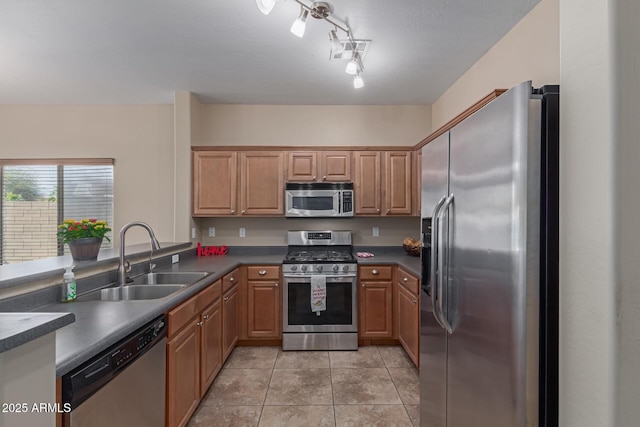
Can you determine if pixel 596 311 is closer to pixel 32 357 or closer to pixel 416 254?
pixel 32 357

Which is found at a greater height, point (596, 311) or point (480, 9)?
point (480, 9)

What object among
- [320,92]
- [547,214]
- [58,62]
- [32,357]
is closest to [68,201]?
[58,62]

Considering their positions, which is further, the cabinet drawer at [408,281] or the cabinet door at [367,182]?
the cabinet door at [367,182]

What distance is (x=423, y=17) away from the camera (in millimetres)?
2148

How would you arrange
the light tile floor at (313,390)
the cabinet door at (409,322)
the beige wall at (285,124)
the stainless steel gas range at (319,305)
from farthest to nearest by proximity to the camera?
the beige wall at (285,124) → the stainless steel gas range at (319,305) → the cabinet door at (409,322) → the light tile floor at (313,390)

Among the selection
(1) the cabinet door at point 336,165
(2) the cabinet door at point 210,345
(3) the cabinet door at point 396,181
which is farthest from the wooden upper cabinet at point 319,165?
(2) the cabinet door at point 210,345

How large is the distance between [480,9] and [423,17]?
35 centimetres

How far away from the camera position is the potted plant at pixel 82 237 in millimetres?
2000

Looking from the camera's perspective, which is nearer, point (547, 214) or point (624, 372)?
point (624, 372)

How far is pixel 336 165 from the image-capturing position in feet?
11.8

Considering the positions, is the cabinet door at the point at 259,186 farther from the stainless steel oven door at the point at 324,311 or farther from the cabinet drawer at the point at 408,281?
the cabinet drawer at the point at 408,281

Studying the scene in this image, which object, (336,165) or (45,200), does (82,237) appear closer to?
(336,165)

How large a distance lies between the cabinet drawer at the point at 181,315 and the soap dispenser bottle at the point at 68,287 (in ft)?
1.76

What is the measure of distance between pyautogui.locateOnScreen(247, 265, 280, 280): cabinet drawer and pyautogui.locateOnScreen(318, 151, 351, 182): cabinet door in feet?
3.81
